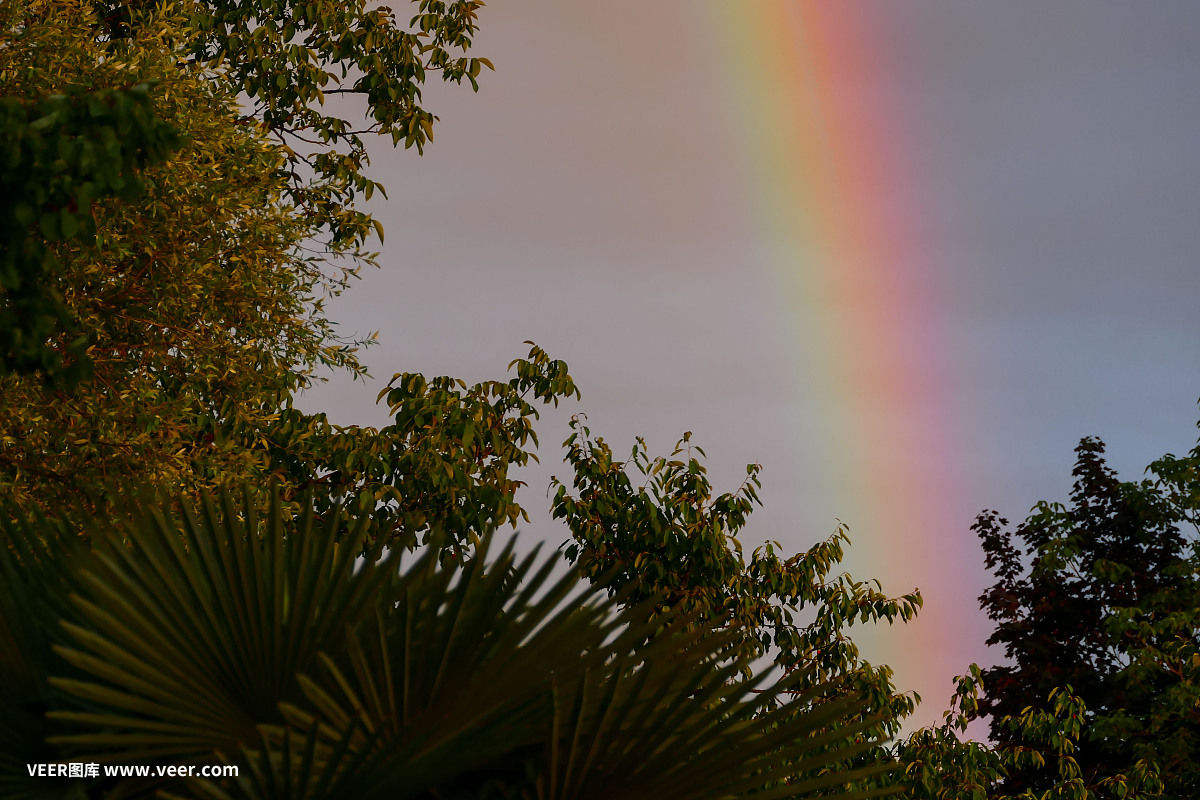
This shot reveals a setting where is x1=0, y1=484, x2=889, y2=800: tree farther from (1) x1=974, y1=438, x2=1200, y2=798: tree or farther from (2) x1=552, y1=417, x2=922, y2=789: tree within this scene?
(1) x1=974, y1=438, x2=1200, y2=798: tree

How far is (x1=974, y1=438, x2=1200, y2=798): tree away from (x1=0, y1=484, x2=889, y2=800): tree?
1923cm

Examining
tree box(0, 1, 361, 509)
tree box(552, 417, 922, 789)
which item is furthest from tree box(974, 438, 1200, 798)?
tree box(0, 1, 361, 509)

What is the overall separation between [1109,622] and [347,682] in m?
20.7

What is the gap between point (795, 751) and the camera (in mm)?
4371

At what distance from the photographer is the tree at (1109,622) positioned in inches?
878

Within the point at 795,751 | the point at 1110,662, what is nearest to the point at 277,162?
the point at 795,751

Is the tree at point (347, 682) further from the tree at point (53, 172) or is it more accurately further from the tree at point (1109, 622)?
the tree at point (1109, 622)

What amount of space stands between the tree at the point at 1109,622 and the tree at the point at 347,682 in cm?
1923

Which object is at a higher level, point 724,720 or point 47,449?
point 47,449

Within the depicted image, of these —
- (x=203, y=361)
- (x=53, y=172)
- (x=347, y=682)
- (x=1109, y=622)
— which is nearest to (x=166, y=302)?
(x=203, y=361)

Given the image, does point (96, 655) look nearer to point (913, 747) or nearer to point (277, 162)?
point (277, 162)

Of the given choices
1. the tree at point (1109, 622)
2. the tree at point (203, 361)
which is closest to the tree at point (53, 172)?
the tree at point (203, 361)

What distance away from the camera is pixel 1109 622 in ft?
72.6

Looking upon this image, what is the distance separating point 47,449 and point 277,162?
3.56 m
